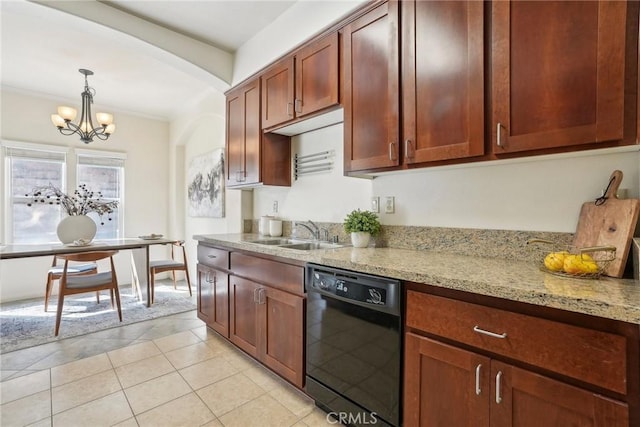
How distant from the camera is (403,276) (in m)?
1.32

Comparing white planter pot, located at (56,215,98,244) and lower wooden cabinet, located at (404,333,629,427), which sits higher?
white planter pot, located at (56,215,98,244)

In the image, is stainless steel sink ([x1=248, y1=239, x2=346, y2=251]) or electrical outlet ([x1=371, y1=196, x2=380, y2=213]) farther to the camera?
stainless steel sink ([x1=248, y1=239, x2=346, y2=251])

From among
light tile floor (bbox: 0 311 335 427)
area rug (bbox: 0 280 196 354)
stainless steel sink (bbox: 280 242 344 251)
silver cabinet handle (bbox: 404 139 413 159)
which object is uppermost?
silver cabinet handle (bbox: 404 139 413 159)

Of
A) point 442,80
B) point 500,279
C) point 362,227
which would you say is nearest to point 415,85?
point 442,80

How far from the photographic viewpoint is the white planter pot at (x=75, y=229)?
3.31 m

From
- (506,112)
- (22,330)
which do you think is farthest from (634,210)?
(22,330)

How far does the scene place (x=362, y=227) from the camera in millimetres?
2037

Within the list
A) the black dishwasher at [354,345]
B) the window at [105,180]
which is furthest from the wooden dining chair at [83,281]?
the black dishwasher at [354,345]

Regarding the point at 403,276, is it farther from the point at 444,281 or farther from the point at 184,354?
the point at 184,354

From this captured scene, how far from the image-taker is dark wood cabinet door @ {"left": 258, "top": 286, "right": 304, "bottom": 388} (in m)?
1.86

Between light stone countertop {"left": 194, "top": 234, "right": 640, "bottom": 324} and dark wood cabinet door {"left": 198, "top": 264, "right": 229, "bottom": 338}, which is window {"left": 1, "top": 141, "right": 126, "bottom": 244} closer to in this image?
dark wood cabinet door {"left": 198, "top": 264, "right": 229, "bottom": 338}

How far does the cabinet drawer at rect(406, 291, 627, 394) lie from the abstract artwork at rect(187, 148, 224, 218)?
3289 mm

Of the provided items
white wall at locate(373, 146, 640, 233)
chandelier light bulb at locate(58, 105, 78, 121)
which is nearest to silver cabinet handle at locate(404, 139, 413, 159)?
white wall at locate(373, 146, 640, 233)

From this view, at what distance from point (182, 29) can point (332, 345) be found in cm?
290
